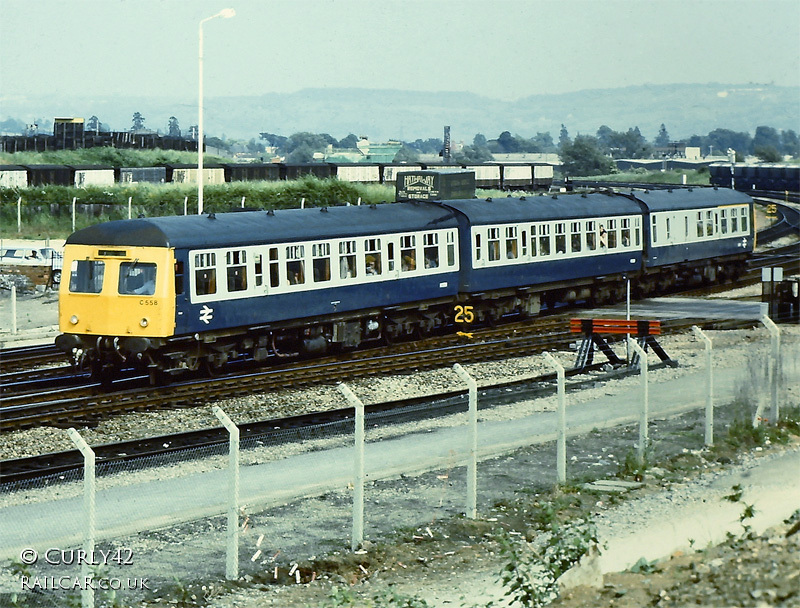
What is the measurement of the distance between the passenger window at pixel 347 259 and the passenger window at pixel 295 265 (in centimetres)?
139

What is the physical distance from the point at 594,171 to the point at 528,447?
168 meters

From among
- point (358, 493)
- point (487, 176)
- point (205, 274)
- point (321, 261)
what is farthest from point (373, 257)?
point (487, 176)

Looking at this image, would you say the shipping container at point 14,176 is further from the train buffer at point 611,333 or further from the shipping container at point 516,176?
the train buffer at point 611,333

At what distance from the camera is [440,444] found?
627 inches

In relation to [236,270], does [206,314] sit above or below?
below

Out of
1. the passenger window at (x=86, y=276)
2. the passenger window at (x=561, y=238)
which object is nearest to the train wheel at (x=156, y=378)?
the passenger window at (x=86, y=276)

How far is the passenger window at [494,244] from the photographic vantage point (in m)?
33.3

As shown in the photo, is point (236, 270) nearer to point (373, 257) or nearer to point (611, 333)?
point (373, 257)

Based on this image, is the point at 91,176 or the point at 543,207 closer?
the point at 543,207

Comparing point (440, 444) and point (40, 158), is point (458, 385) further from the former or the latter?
point (40, 158)

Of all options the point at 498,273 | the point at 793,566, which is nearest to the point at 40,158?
the point at 498,273

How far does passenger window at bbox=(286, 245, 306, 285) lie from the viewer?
26.7 meters

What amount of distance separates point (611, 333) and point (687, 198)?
829 inches

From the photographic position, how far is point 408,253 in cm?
3053
